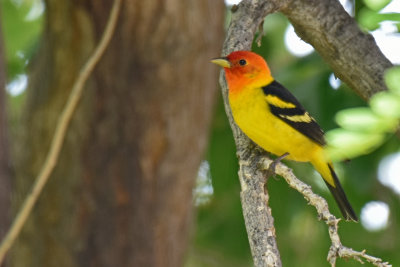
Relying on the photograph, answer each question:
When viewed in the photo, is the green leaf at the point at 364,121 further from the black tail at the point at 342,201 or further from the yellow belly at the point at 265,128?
the black tail at the point at 342,201

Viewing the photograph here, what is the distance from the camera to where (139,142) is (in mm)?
3340

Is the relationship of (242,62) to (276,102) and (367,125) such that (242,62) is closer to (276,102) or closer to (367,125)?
(276,102)

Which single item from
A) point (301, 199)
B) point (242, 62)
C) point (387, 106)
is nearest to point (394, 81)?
point (387, 106)

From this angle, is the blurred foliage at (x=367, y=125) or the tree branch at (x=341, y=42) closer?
the blurred foliage at (x=367, y=125)

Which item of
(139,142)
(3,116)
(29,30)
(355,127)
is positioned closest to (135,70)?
(139,142)

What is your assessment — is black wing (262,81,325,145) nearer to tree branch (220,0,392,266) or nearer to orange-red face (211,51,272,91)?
orange-red face (211,51,272,91)

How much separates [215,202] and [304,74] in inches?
63.1

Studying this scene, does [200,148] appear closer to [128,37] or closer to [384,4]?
[128,37]

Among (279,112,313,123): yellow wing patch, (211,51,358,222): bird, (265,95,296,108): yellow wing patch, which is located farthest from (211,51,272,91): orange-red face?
(279,112,313,123): yellow wing patch

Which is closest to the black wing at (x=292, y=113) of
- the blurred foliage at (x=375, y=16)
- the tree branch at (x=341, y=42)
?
the tree branch at (x=341, y=42)

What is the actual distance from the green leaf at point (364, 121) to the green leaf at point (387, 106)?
0.01 meters

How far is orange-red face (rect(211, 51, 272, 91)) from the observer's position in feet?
14.8

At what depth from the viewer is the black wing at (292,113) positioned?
4.62 meters

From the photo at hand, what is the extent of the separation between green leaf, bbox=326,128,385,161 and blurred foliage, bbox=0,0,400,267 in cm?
327
